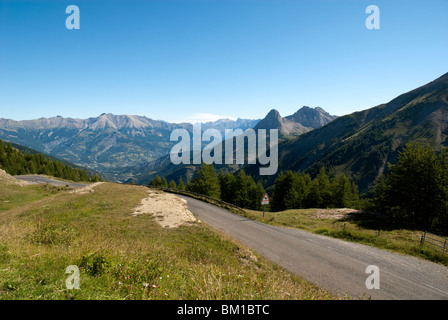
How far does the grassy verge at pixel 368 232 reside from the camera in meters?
14.8

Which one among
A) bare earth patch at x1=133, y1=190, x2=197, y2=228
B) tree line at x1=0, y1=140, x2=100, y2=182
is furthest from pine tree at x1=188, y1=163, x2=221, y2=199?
tree line at x1=0, y1=140, x2=100, y2=182

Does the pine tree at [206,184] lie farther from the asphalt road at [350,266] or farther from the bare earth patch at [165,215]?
the asphalt road at [350,266]

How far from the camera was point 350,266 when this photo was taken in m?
12.3

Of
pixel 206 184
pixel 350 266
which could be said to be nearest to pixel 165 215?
pixel 350 266

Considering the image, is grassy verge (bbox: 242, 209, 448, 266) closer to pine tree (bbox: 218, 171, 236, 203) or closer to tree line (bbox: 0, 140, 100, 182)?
pine tree (bbox: 218, 171, 236, 203)

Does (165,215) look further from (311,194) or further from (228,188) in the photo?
(311,194)

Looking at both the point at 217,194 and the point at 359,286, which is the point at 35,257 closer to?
the point at 359,286

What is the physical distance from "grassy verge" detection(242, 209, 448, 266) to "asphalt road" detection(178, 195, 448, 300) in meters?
1.29

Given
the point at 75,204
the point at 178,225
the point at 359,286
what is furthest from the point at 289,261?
the point at 75,204

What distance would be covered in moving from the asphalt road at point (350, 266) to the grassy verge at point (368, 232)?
4.22 ft

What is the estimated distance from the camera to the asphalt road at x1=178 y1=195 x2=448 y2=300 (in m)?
9.66

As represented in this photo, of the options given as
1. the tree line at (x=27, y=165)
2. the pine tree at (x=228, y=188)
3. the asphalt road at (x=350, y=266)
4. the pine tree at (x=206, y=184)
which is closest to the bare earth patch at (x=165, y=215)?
the asphalt road at (x=350, y=266)

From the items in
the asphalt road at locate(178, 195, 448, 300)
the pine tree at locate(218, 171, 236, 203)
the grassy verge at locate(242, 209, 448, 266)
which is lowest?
the pine tree at locate(218, 171, 236, 203)
